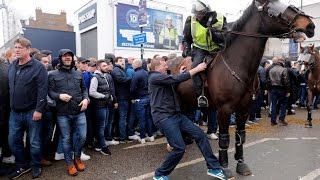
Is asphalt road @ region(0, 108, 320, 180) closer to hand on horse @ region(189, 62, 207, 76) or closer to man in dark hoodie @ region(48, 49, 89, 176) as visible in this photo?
man in dark hoodie @ region(48, 49, 89, 176)

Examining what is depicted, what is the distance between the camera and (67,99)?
16.1 feet

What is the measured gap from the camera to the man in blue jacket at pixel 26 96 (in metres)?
4.72

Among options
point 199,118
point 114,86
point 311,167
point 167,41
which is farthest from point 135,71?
point 167,41

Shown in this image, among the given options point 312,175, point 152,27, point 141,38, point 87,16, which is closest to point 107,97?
point 312,175

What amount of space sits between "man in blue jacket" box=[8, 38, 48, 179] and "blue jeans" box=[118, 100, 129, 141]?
2441mm

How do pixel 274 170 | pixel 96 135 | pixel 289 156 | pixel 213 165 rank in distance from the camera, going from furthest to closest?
pixel 96 135
pixel 289 156
pixel 274 170
pixel 213 165

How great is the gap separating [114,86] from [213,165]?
11.3 feet

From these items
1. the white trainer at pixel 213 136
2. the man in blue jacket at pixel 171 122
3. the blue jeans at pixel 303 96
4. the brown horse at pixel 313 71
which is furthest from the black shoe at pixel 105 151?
the blue jeans at pixel 303 96

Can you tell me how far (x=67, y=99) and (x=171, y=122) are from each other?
179 cm

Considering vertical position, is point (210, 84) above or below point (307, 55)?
below

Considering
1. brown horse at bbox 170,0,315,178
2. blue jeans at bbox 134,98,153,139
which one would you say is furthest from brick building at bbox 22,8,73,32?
brown horse at bbox 170,0,315,178

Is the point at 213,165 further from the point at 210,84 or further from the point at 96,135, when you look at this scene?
the point at 96,135

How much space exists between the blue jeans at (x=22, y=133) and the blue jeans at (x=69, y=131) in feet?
1.22

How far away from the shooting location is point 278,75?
9.02 m
